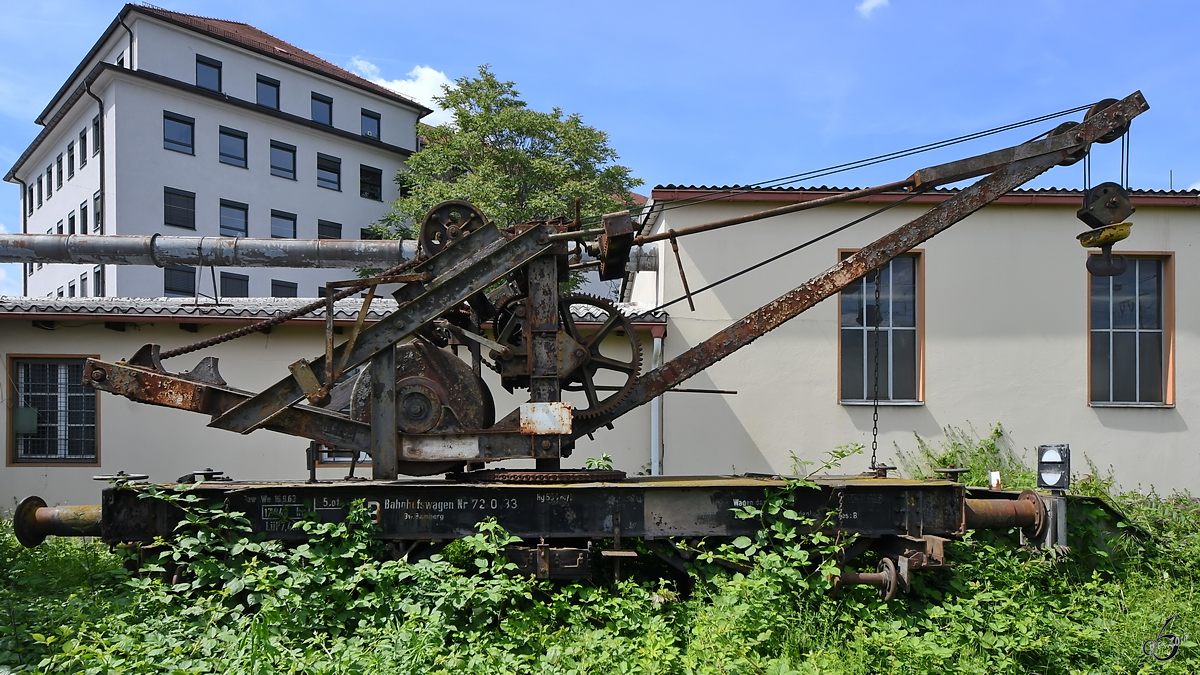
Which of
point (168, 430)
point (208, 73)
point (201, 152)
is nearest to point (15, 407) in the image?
point (168, 430)

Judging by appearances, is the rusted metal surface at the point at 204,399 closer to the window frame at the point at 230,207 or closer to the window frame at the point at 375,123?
the window frame at the point at 230,207

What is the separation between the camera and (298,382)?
5.41 m

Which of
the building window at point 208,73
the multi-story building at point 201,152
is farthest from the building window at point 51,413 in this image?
the building window at point 208,73

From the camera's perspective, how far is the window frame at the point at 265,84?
29.6m

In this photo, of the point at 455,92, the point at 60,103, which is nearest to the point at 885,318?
the point at 455,92

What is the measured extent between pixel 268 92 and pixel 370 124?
4.42 m

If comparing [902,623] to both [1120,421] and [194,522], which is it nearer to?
[194,522]

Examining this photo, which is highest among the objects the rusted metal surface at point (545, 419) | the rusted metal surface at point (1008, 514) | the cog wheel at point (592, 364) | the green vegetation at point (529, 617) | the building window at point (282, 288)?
the building window at point (282, 288)

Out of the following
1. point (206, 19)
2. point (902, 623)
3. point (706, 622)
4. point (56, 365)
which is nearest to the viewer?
point (706, 622)

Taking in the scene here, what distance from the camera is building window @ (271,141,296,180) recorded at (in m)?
29.4

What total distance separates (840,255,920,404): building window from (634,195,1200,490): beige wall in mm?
225

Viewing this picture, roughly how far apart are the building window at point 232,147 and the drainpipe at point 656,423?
23.0 metres

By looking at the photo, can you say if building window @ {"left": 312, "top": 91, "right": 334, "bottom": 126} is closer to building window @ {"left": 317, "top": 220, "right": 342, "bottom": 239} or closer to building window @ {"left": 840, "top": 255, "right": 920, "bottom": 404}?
building window @ {"left": 317, "top": 220, "right": 342, "bottom": 239}

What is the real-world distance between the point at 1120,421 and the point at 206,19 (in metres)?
34.7
